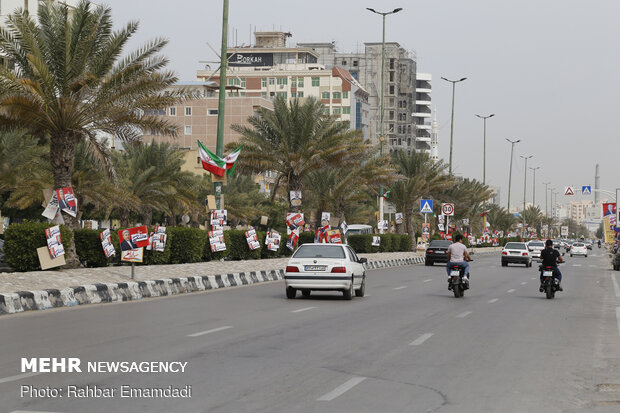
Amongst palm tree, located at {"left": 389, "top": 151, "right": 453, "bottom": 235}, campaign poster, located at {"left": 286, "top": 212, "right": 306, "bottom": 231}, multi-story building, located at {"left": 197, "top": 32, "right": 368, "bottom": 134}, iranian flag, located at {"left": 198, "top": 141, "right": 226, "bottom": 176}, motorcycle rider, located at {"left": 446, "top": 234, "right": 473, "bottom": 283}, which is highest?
multi-story building, located at {"left": 197, "top": 32, "right": 368, "bottom": 134}

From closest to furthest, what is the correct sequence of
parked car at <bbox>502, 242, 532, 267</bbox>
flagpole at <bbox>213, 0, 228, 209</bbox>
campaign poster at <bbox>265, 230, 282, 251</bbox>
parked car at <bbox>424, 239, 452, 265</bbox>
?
flagpole at <bbox>213, 0, 228, 209</bbox>
campaign poster at <bbox>265, 230, 282, 251</bbox>
parked car at <bbox>424, 239, 452, 265</bbox>
parked car at <bbox>502, 242, 532, 267</bbox>

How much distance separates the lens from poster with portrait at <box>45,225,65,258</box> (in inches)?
981

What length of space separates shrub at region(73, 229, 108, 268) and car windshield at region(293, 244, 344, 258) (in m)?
8.98

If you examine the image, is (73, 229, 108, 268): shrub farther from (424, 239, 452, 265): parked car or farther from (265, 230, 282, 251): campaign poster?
(424, 239, 452, 265): parked car

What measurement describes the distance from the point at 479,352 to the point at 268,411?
17.7ft

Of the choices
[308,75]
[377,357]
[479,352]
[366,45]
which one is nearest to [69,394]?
[377,357]

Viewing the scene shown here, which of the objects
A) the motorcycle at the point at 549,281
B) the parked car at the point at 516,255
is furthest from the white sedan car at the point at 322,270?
the parked car at the point at 516,255

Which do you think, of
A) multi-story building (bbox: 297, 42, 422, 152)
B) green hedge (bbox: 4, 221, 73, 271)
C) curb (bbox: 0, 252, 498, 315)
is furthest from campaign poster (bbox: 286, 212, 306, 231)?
multi-story building (bbox: 297, 42, 422, 152)

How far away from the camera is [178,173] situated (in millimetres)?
56781

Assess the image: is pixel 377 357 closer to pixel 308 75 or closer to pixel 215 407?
pixel 215 407

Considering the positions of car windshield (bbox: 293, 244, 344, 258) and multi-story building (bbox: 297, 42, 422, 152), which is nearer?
car windshield (bbox: 293, 244, 344, 258)

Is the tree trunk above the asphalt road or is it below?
above

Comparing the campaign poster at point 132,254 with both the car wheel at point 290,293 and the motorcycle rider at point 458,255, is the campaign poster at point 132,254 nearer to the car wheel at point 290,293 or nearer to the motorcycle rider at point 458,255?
the car wheel at point 290,293

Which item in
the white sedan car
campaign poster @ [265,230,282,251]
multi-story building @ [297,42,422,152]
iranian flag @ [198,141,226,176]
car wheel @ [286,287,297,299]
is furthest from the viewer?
multi-story building @ [297,42,422,152]
